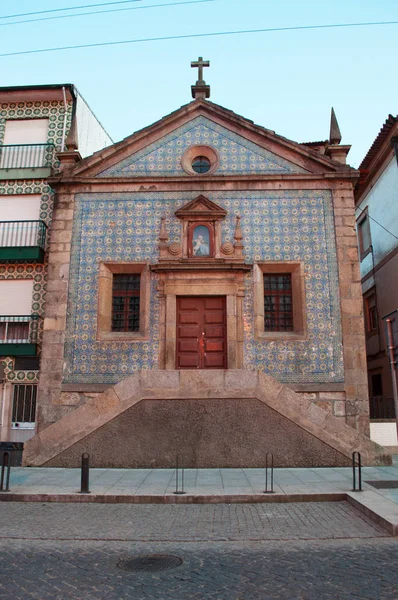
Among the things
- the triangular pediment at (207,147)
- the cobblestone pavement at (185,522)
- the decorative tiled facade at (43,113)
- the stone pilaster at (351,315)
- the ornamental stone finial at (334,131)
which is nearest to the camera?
the cobblestone pavement at (185,522)

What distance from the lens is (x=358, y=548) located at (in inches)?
216

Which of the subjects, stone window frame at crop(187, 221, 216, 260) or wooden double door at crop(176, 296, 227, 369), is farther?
stone window frame at crop(187, 221, 216, 260)

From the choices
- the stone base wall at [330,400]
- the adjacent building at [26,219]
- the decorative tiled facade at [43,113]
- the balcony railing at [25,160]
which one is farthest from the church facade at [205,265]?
the decorative tiled facade at [43,113]

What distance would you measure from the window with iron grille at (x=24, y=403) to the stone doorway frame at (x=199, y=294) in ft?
14.1

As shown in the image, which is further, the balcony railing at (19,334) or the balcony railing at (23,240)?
the balcony railing at (23,240)

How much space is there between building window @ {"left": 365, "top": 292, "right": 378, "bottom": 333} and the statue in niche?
8362 millimetres

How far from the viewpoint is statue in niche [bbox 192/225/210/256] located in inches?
580

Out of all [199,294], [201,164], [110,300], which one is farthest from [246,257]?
[110,300]

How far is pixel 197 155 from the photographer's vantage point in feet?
51.9

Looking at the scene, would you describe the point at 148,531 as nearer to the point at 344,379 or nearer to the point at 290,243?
the point at 344,379

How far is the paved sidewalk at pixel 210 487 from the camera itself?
26.0 feet

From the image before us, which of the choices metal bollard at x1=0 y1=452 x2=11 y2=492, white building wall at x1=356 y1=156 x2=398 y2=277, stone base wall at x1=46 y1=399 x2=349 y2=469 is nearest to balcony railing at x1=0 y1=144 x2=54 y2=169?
stone base wall at x1=46 y1=399 x2=349 y2=469

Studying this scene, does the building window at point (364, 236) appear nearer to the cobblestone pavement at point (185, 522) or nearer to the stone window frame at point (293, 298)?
the stone window frame at point (293, 298)

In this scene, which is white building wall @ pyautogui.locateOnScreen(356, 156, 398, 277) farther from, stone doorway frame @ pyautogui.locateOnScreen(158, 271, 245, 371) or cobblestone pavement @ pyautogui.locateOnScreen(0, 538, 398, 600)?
cobblestone pavement @ pyautogui.locateOnScreen(0, 538, 398, 600)
